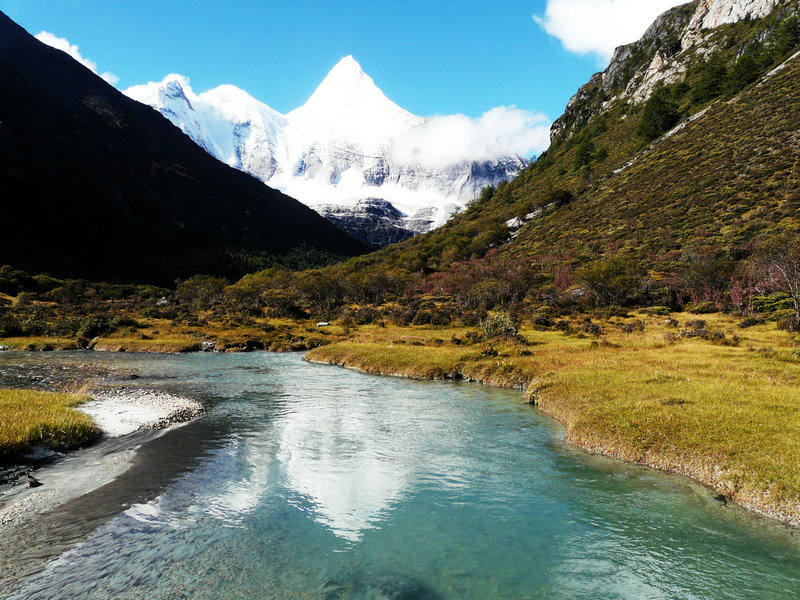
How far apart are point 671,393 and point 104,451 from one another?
1096 inches

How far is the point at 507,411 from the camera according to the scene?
2664 cm

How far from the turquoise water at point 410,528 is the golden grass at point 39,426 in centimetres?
353

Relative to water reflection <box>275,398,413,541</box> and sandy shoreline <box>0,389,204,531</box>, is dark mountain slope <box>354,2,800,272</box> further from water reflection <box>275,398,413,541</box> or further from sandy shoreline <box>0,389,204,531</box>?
sandy shoreline <box>0,389,204,531</box>

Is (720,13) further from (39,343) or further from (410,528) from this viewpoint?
(39,343)

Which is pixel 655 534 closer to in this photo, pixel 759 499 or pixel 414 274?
pixel 759 499

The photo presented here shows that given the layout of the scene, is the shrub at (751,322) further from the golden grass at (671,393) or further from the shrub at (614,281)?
the shrub at (614,281)

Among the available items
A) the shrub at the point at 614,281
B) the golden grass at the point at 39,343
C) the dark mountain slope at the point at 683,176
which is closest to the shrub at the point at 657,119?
the dark mountain slope at the point at 683,176

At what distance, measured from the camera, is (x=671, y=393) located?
22.1 metres

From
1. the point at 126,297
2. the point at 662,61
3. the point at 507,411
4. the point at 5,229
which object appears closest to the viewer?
the point at 507,411

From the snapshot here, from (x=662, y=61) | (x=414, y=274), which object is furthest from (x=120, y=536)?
(x=662, y=61)

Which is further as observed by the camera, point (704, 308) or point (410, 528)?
point (704, 308)

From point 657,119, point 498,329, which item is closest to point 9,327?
point 498,329

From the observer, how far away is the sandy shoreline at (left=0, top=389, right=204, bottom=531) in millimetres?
14141

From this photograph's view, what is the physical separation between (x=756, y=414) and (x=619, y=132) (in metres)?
191
